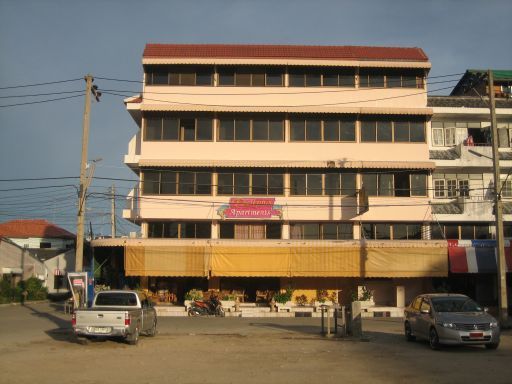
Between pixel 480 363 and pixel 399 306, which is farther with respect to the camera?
pixel 399 306

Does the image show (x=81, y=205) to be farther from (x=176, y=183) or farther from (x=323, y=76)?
(x=323, y=76)

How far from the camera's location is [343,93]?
1454 inches

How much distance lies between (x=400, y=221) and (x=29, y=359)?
25.9 meters

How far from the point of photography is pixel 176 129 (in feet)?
119

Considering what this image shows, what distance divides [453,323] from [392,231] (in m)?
20.4

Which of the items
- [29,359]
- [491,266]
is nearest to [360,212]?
[491,266]

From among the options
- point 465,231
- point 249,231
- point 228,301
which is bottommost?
point 228,301

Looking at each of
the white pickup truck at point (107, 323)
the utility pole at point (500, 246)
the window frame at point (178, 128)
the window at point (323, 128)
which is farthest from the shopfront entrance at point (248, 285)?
the white pickup truck at point (107, 323)

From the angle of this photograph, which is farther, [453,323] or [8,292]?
[8,292]

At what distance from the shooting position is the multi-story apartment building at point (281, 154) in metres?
35.9

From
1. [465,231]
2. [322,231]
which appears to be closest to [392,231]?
[322,231]

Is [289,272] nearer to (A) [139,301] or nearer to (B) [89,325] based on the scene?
(A) [139,301]

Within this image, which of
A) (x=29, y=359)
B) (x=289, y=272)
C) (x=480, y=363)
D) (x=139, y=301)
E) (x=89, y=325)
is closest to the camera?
(x=480, y=363)

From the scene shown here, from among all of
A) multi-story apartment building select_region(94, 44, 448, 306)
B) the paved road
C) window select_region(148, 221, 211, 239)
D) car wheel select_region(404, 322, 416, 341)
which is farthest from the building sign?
car wheel select_region(404, 322, 416, 341)
